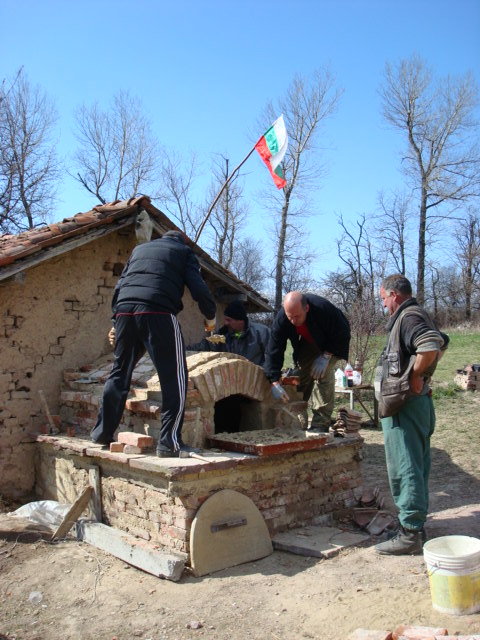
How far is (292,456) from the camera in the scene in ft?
17.1

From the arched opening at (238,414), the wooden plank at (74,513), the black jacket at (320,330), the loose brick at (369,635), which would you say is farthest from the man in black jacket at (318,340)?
the loose brick at (369,635)

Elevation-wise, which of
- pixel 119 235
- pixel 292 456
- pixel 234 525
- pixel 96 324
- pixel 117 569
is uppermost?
pixel 119 235

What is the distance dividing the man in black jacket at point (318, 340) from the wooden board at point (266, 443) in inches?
16.3

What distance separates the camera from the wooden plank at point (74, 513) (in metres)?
5.21

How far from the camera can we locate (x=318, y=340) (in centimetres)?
568

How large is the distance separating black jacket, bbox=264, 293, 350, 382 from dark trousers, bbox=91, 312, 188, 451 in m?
1.19

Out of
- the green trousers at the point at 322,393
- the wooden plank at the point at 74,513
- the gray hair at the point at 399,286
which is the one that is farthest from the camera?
the green trousers at the point at 322,393

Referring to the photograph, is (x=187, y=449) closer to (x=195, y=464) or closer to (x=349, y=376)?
(x=195, y=464)

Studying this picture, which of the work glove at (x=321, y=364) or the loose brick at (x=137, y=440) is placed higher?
the work glove at (x=321, y=364)

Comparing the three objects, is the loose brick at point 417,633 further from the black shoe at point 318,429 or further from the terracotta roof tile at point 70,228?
the terracotta roof tile at point 70,228

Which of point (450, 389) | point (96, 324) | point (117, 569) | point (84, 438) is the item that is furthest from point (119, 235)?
point (450, 389)

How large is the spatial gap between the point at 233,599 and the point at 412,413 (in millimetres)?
1825

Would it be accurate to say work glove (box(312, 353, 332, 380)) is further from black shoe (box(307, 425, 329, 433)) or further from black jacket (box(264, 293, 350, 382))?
black shoe (box(307, 425, 329, 433))

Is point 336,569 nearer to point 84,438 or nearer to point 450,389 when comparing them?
point 84,438
